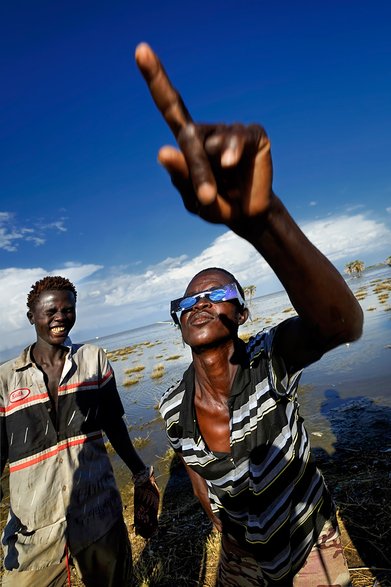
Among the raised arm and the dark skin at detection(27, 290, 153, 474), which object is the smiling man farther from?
the raised arm

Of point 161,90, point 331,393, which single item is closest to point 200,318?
point 161,90

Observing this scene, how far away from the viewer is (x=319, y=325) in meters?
1.42

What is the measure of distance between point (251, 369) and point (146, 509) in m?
2.05

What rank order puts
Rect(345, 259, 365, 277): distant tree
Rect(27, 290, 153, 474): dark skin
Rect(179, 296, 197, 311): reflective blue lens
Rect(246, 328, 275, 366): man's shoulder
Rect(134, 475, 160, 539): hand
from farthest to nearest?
Rect(345, 259, 365, 277): distant tree < Rect(27, 290, 153, 474): dark skin < Rect(134, 475, 160, 539): hand < Rect(179, 296, 197, 311): reflective blue lens < Rect(246, 328, 275, 366): man's shoulder

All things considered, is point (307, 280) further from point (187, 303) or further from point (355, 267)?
point (355, 267)

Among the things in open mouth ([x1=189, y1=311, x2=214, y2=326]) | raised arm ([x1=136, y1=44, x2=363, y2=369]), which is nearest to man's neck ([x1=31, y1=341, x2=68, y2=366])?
open mouth ([x1=189, y1=311, x2=214, y2=326])

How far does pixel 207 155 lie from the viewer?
0.93m

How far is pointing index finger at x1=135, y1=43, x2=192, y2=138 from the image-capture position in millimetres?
883

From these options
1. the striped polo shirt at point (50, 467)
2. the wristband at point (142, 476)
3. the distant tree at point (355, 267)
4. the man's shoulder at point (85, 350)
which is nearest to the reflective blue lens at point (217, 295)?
the man's shoulder at point (85, 350)

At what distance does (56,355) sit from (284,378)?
242 centimetres

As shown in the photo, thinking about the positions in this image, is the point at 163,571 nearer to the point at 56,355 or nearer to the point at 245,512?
the point at 245,512

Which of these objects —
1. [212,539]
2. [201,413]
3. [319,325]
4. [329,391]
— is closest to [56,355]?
[201,413]

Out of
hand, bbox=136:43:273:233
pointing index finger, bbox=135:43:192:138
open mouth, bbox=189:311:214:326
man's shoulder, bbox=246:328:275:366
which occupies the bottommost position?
man's shoulder, bbox=246:328:275:366

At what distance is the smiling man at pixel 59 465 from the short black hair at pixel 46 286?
0.01 metres
